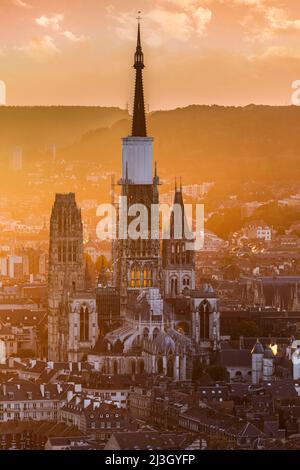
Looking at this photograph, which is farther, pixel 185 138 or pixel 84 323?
pixel 185 138

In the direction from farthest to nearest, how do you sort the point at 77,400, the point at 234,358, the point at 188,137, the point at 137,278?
the point at 188,137 → the point at 137,278 → the point at 234,358 → the point at 77,400

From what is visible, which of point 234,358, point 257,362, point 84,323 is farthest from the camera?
point 84,323

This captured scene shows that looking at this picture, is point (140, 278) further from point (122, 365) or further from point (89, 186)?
point (89, 186)

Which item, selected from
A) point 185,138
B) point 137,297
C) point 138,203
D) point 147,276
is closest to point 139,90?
point 138,203

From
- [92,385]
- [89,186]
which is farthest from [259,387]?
[89,186]

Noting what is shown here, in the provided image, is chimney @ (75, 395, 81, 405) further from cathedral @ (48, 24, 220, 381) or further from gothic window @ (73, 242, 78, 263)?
gothic window @ (73, 242, 78, 263)

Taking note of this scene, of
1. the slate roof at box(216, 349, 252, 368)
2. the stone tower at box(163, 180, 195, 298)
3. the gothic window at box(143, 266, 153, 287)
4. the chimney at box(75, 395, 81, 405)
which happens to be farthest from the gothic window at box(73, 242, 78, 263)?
the chimney at box(75, 395, 81, 405)

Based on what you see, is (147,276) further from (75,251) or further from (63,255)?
(63,255)

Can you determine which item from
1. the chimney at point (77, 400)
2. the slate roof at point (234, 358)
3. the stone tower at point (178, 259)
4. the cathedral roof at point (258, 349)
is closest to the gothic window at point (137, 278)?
the stone tower at point (178, 259)
